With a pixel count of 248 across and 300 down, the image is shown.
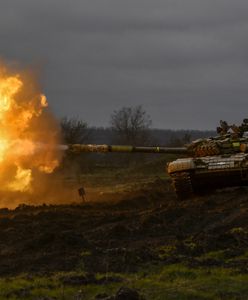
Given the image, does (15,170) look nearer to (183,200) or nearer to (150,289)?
(183,200)

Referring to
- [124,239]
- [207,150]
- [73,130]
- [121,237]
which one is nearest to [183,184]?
[207,150]

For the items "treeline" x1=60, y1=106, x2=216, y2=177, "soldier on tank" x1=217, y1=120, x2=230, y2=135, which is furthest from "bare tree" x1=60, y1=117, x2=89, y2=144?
"soldier on tank" x1=217, y1=120, x2=230, y2=135

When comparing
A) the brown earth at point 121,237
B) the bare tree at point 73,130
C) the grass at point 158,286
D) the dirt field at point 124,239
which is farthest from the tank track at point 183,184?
the bare tree at point 73,130

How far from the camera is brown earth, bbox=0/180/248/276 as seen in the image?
1255 cm

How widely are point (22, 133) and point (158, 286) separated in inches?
565

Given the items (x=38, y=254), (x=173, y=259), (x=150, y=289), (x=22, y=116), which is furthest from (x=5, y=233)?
(x=22, y=116)

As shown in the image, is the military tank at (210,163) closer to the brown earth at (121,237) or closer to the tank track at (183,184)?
the tank track at (183,184)

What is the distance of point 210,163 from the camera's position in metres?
22.5

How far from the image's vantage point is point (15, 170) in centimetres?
2417

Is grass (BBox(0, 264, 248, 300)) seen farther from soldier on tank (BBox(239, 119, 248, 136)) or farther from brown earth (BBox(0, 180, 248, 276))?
soldier on tank (BBox(239, 119, 248, 136))

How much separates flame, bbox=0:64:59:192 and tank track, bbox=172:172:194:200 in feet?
14.3

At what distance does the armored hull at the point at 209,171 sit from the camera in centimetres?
2202

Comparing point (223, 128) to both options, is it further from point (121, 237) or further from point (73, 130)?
point (73, 130)

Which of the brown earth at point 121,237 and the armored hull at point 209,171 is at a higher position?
the armored hull at point 209,171
